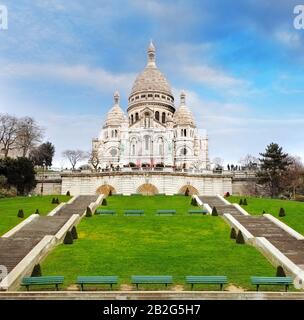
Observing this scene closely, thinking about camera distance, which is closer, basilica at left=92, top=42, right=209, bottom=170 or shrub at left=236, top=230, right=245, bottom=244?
shrub at left=236, top=230, right=245, bottom=244

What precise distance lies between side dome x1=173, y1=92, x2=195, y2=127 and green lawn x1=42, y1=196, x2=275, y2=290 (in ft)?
245

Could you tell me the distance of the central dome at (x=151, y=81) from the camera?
12412 centimetres

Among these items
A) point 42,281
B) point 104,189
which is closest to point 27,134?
point 104,189

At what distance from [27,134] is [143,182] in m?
26.5

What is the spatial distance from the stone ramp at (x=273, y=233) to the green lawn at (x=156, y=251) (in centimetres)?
162

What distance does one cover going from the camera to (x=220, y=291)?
21.9m

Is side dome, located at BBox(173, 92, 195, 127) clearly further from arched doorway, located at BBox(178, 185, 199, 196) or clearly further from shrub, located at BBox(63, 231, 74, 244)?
shrub, located at BBox(63, 231, 74, 244)

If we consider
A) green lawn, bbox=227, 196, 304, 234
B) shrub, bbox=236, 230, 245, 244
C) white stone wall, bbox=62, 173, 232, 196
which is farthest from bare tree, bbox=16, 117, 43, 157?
shrub, bbox=236, 230, 245, 244

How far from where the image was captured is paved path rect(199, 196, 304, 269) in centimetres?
2903

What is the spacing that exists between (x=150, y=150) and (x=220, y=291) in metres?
84.5

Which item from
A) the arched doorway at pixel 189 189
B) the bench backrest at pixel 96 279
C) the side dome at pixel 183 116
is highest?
the side dome at pixel 183 116

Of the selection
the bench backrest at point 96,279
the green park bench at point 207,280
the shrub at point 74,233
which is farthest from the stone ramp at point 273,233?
the shrub at point 74,233

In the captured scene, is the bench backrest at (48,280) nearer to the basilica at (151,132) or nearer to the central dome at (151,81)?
the basilica at (151,132)

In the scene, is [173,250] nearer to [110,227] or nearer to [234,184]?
[110,227]
